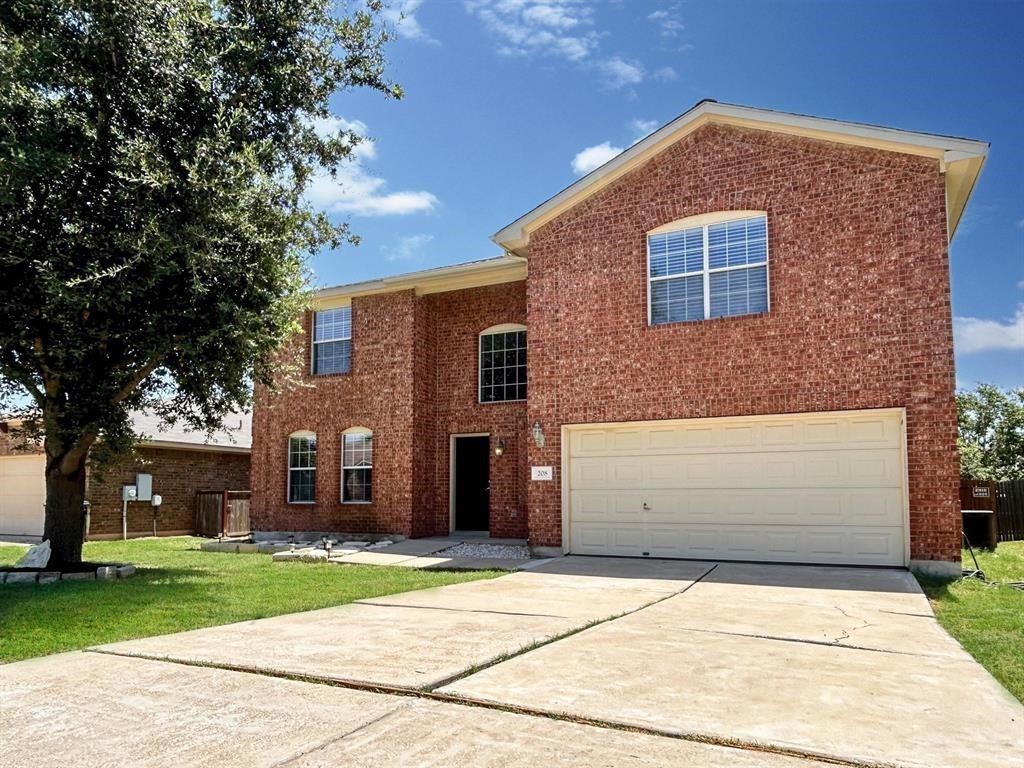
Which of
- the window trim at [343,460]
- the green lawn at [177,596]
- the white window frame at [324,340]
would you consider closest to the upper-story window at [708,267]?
the green lawn at [177,596]

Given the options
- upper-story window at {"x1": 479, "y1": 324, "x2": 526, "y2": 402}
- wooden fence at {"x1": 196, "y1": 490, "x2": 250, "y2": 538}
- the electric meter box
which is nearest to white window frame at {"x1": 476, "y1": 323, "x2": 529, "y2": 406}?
upper-story window at {"x1": 479, "y1": 324, "x2": 526, "y2": 402}

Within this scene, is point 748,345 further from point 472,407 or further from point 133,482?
point 133,482

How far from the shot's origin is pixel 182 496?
22.1 m

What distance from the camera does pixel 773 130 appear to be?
11961 mm

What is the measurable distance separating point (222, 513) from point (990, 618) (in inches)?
696

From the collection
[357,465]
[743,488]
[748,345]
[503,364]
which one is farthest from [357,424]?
[748,345]

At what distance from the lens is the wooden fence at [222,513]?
66.6ft

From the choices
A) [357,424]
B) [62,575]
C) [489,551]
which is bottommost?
[489,551]

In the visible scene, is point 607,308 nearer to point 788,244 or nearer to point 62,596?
point 788,244

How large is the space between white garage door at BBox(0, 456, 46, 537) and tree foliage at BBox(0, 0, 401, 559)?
10586mm

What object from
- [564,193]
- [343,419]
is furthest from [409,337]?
[564,193]

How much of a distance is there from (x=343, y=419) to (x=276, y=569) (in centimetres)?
529

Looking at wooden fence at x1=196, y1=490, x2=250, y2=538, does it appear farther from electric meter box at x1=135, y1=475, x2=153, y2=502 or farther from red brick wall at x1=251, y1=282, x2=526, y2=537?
red brick wall at x1=251, y1=282, x2=526, y2=537

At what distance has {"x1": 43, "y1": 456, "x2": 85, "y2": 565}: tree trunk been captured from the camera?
11.3m
